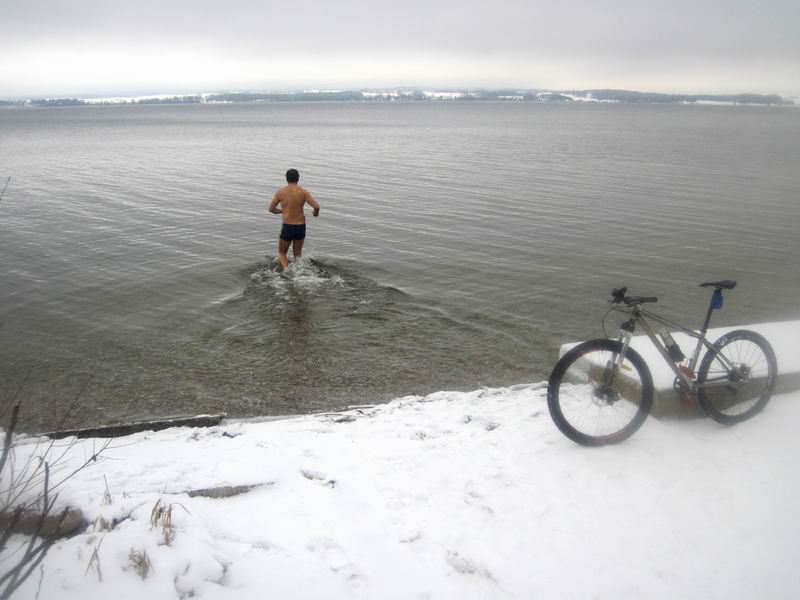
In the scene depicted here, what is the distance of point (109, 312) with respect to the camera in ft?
38.7

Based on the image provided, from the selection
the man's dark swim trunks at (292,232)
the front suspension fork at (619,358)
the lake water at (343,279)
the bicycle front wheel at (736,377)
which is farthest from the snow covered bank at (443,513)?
the man's dark swim trunks at (292,232)

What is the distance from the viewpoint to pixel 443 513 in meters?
4.55

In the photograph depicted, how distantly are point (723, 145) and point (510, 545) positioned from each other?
66.0m

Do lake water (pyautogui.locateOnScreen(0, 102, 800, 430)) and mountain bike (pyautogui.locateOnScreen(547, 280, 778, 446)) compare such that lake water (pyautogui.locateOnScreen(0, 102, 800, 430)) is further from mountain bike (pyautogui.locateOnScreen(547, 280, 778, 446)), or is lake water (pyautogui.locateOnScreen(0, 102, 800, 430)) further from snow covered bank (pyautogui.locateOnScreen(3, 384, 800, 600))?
mountain bike (pyautogui.locateOnScreen(547, 280, 778, 446))

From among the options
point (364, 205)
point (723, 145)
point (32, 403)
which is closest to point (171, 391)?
point (32, 403)

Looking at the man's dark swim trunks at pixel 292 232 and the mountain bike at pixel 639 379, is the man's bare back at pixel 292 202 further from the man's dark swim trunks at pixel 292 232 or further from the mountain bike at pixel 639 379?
the mountain bike at pixel 639 379

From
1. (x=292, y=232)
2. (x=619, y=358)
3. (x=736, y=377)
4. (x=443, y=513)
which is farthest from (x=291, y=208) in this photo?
(x=736, y=377)

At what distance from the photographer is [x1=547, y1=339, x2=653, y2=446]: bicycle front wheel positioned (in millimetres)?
5336

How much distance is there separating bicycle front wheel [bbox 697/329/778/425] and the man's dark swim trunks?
10.5 m

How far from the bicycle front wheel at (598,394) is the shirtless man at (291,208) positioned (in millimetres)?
9328

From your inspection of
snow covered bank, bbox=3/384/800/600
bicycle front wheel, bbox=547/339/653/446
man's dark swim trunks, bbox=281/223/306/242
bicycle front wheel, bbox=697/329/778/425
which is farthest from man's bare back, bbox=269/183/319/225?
bicycle front wheel, bbox=697/329/778/425

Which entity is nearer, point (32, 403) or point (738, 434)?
point (738, 434)

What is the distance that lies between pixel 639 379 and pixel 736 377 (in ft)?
3.30

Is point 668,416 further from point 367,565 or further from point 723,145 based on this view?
point 723,145
